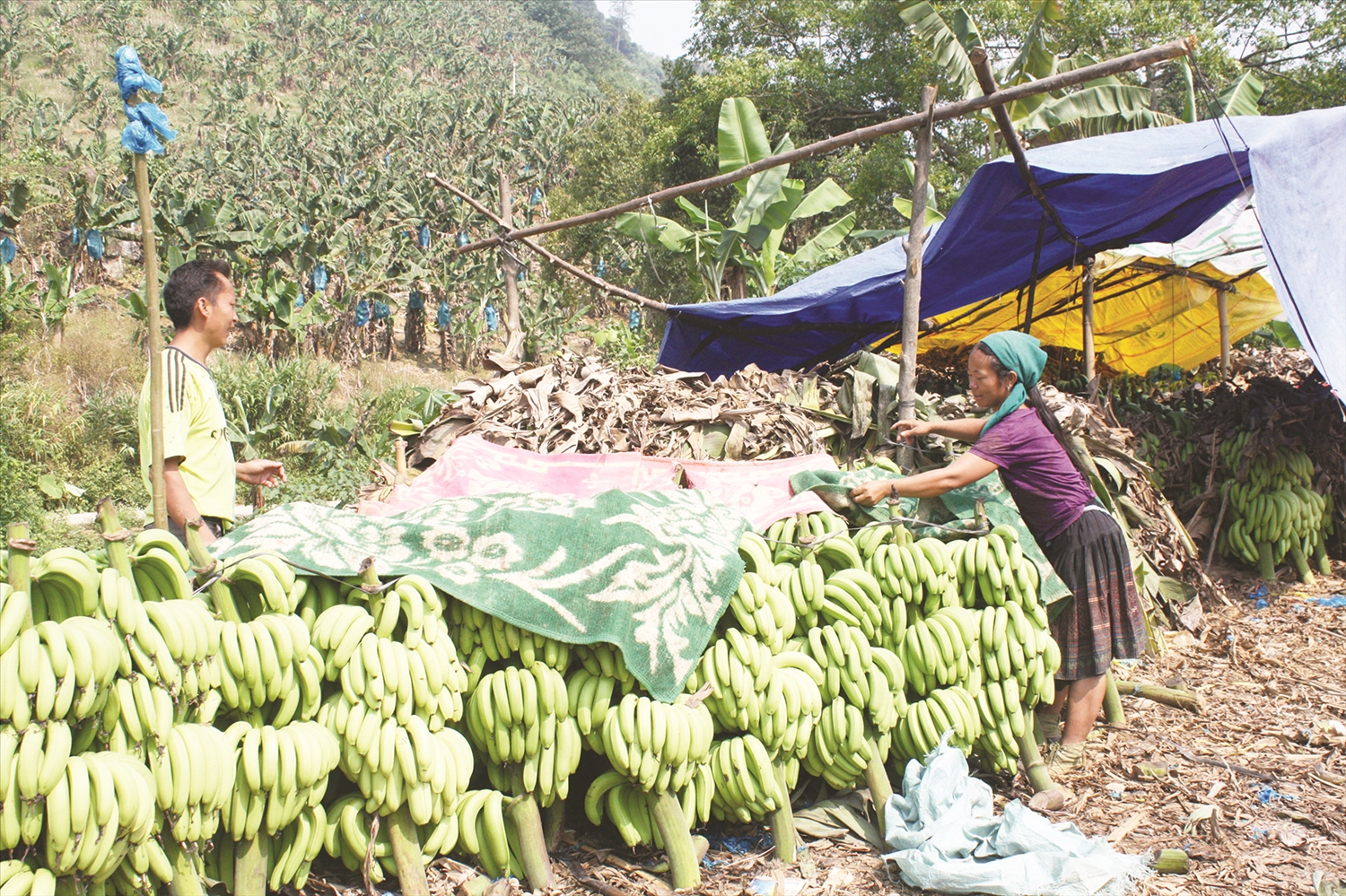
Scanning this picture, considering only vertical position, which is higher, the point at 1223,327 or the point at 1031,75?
the point at 1031,75

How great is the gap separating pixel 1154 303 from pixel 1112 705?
4.64m

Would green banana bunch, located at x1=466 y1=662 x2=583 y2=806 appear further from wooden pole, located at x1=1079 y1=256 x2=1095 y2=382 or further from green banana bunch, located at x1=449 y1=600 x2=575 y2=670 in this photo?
wooden pole, located at x1=1079 y1=256 x2=1095 y2=382

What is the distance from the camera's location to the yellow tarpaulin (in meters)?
6.50

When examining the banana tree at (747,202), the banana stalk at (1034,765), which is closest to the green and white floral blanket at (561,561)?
the banana stalk at (1034,765)

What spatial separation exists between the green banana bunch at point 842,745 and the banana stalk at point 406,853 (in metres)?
1.12

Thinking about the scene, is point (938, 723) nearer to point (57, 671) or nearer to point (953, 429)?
point (953, 429)

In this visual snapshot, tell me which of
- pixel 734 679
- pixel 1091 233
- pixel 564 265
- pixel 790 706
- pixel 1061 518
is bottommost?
pixel 790 706

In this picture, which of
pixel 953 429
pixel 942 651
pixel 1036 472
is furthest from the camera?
pixel 953 429

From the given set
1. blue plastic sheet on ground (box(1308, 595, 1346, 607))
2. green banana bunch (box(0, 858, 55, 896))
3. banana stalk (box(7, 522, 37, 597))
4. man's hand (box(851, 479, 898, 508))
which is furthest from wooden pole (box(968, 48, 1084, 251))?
green banana bunch (box(0, 858, 55, 896))

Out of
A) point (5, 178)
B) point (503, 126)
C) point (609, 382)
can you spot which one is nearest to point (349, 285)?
point (5, 178)

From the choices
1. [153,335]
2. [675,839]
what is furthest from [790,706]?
[153,335]

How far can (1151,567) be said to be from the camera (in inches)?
187

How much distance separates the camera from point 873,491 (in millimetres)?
3000

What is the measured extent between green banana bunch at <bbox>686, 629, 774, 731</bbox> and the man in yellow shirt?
145 cm
